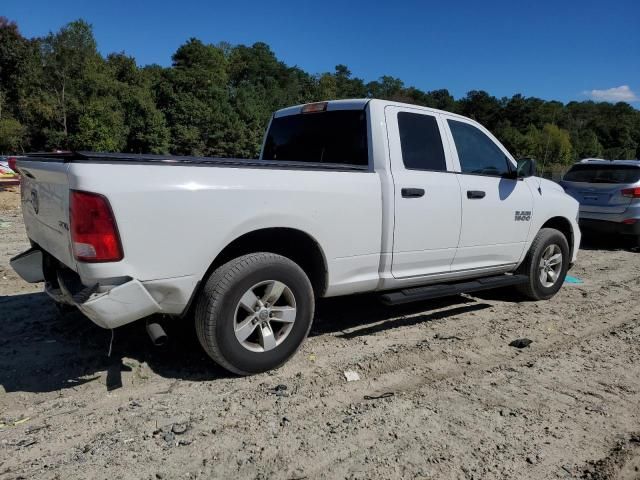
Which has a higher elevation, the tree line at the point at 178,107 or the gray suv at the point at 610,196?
the tree line at the point at 178,107

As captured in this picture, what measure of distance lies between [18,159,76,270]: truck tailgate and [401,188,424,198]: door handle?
2.44 m

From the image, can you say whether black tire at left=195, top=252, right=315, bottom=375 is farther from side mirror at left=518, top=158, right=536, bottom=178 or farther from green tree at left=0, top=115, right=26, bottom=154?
green tree at left=0, top=115, right=26, bottom=154

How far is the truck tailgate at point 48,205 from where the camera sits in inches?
116

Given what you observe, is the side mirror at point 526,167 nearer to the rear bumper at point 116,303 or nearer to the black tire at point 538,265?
the black tire at point 538,265

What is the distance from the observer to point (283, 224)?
11.2ft

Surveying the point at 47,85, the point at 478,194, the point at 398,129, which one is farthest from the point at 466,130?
the point at 47,85

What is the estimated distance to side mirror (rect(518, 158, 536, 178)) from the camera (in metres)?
5.08

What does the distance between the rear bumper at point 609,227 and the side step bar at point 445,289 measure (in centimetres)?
511

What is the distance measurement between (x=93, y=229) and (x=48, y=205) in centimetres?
70

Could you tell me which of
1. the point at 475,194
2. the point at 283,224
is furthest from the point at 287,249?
the point at 475,194

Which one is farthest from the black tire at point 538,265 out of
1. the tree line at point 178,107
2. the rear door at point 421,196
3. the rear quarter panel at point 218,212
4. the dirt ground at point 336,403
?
the tree line at point 178,107

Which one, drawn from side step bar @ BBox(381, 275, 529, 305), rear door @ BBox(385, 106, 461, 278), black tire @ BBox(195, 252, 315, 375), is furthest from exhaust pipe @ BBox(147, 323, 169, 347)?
rear door @ BBox(385, 106, 461, 278)

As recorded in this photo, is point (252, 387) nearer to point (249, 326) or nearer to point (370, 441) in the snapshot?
point (249, 326)

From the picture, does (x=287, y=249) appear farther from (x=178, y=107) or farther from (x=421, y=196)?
(x=178, y=107)
